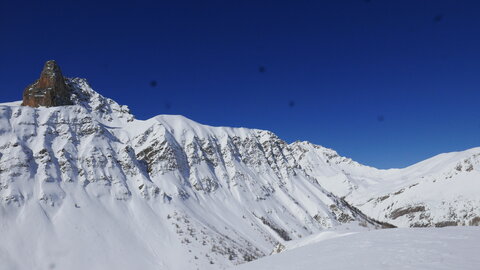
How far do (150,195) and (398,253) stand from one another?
11163cm

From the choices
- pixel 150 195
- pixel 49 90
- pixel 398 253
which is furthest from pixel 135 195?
pixel 398 253

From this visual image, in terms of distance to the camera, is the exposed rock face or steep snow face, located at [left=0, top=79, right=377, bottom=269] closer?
steep snow face, located at [left=0, top=79, right=377, bottom=269]

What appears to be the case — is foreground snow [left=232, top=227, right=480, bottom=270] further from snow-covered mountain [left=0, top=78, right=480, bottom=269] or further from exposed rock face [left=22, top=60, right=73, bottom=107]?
exposed rock face [left=22, top=60, right=73, bottom=107]

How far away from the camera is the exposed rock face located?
445 ft

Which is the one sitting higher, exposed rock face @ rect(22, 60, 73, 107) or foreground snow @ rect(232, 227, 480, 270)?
exposed rock face @ rect(22, 60, 73, 107)

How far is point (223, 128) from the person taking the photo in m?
185

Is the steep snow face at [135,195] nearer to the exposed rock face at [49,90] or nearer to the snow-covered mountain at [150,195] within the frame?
the snow-covered mountain at [150,195]

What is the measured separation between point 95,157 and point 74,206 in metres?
22.5

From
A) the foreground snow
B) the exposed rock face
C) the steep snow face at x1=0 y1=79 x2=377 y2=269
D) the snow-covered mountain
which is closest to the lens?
the foreground snow

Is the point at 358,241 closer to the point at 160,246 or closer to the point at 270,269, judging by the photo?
the point at 270,269

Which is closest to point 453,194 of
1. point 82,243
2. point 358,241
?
point 82,243

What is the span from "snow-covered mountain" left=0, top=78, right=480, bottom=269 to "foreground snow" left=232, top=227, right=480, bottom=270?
123 feet

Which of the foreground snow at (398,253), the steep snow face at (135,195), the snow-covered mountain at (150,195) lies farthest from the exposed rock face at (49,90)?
the foreground snow at (398,253)

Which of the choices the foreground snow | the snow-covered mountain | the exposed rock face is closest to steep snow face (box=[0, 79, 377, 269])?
the snow-covered mountain
